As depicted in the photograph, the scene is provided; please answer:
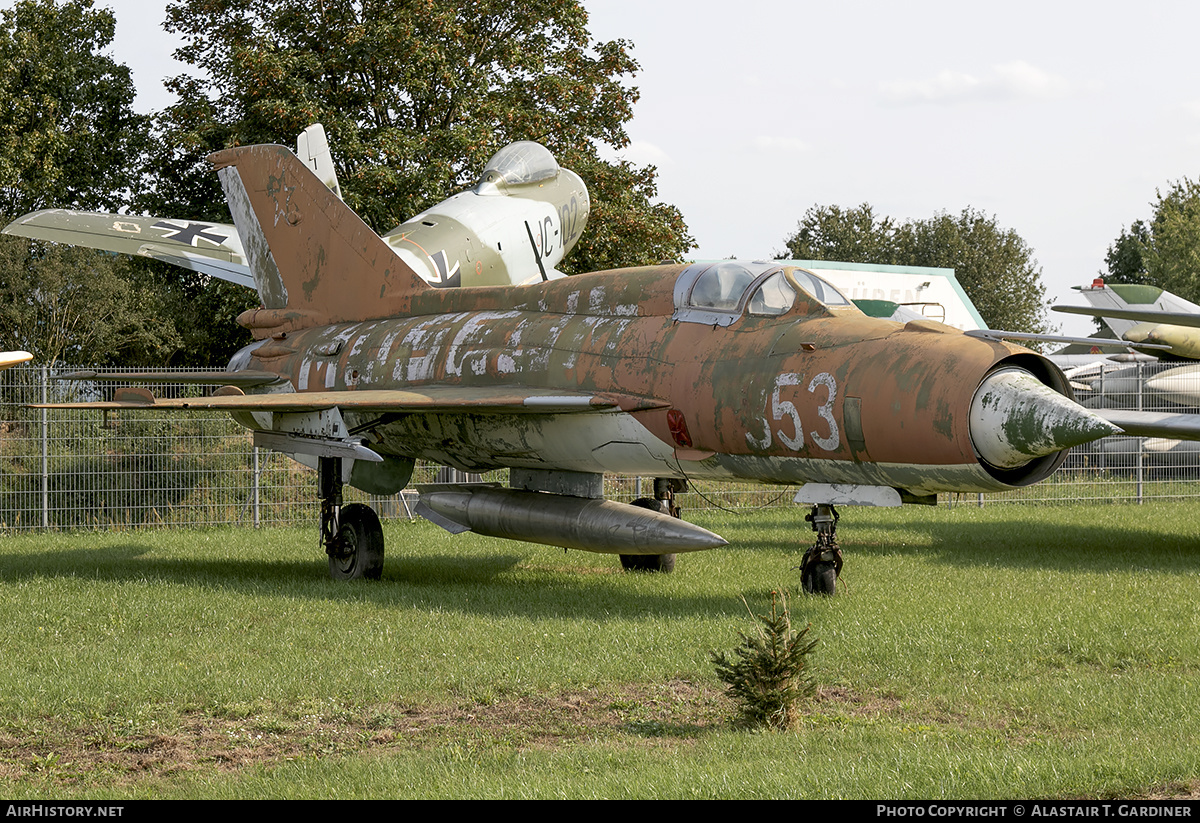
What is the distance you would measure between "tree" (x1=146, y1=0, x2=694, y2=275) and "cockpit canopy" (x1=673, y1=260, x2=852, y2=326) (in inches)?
594

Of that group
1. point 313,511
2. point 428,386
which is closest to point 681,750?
point 428,386

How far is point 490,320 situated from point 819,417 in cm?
438

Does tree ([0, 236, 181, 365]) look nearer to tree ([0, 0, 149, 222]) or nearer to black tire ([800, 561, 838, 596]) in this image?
tree ([0, 0, 149, 222])

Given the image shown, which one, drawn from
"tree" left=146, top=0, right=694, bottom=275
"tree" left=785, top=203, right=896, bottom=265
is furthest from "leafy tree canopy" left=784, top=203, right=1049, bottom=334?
"tree" left=146, top=0, right=694, bottom=275

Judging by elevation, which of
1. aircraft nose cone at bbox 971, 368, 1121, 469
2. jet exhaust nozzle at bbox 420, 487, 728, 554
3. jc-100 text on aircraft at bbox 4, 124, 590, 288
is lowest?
jet exhaust nozzle at bbox 420, 487, 728, 554

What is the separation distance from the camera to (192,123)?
92.2 feet

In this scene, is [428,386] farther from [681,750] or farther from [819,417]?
[681,750]

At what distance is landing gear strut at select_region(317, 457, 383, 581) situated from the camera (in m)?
12.4

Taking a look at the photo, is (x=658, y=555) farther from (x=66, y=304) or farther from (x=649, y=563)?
(x=66, y=304)

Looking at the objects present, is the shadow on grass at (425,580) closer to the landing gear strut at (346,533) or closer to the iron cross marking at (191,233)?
the landing gear strut at (346,533)

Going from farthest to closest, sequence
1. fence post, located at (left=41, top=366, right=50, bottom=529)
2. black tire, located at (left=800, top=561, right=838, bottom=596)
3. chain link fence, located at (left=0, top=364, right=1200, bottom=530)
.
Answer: chain link fence, located at (left=0, top=364, right=1200, bottom=530) → fence post, located at (left=41, top=366, right=50, bottom=529) → black tire, located at (left=800, top=561, right=838, bottom=596)

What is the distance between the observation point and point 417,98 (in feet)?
90.0

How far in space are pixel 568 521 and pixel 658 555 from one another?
1724 millimetres

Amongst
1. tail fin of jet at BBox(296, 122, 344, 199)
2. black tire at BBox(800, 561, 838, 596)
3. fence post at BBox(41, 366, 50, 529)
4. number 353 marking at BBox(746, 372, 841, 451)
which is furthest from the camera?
fence post at BBox(41, 366, 50, 529)
